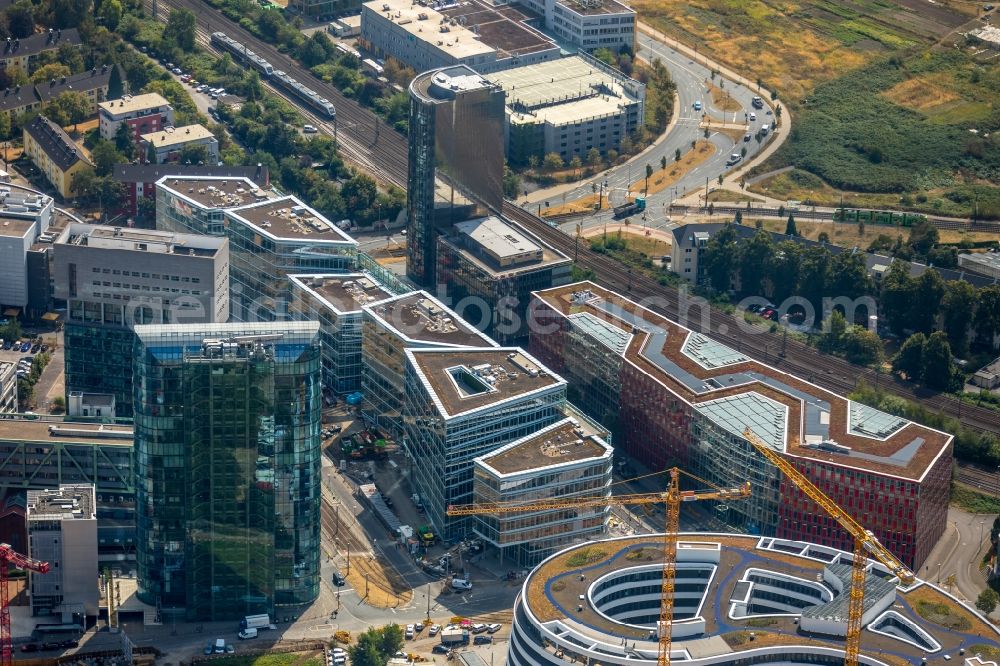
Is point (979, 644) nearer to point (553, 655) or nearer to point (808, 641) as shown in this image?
point (808, 641)

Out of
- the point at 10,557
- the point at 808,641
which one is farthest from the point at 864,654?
the point at 10,557

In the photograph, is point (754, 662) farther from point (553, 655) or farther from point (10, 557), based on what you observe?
point (10, 557)

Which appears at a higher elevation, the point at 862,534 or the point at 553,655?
the point at 862,534

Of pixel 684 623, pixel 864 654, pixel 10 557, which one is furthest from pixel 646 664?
pixel 10 557

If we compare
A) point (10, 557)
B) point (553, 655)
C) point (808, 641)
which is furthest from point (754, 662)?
point (10, 557)

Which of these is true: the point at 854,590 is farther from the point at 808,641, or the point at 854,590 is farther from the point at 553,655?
the point at 553,655

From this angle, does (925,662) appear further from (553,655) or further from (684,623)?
(553,655)

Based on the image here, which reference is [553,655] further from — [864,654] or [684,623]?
[864,654]
